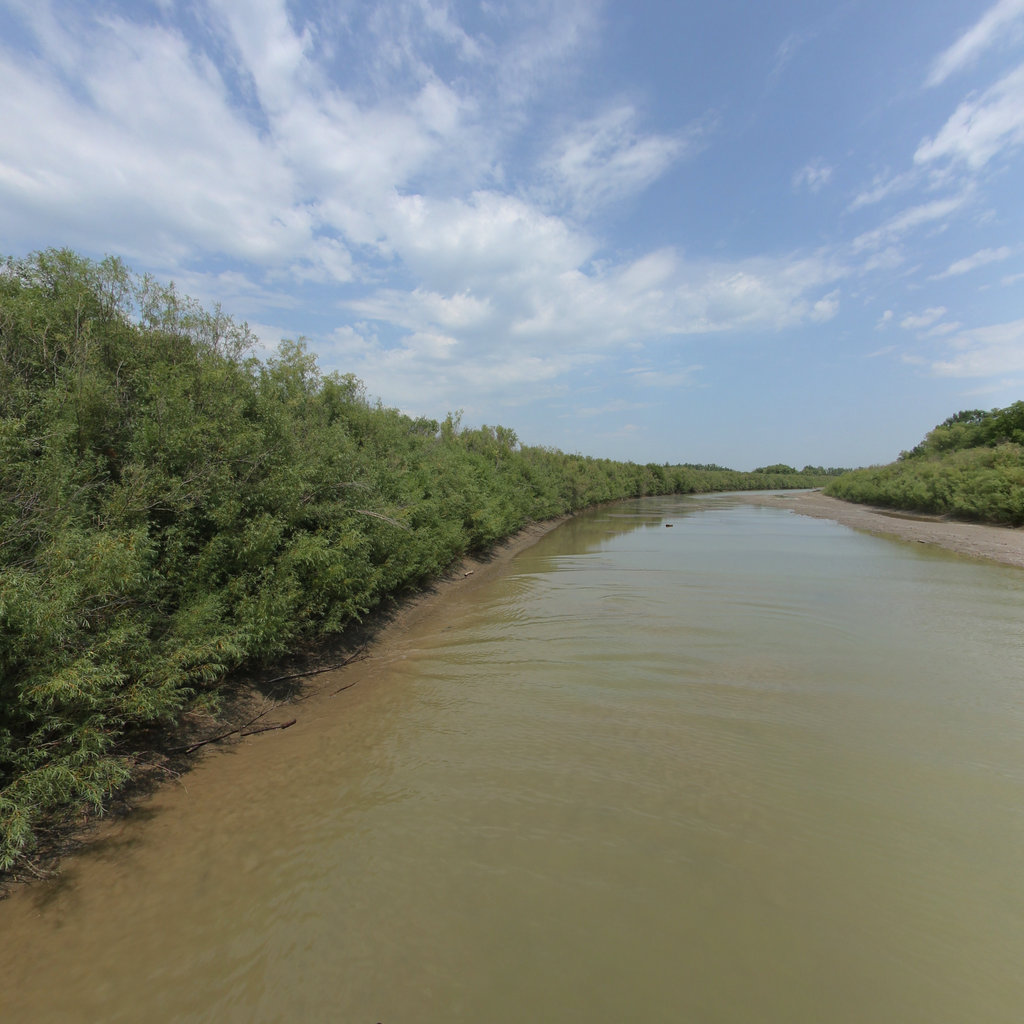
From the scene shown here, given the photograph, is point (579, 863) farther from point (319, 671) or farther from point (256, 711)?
point (319, 671)

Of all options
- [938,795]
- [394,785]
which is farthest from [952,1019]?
Answer: [394,785]

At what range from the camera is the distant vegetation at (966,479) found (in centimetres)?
2698

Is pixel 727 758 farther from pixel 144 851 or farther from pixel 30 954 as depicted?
pixel 30 954

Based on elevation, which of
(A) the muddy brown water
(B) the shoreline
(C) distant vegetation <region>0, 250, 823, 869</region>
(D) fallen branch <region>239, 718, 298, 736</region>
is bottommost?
(A) the muddy brown water

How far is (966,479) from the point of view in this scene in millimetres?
30672

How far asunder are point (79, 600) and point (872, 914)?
21.8 ft

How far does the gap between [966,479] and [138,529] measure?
3995 cm

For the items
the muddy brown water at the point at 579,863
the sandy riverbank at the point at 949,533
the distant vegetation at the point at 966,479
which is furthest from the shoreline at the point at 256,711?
the distant vegetation at the point at 966,479

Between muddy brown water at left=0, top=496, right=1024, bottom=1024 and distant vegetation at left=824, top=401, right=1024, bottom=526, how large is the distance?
86.3ft

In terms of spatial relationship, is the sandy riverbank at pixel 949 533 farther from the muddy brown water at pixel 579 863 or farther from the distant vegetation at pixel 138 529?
the distant vegetation at pixel 138 529

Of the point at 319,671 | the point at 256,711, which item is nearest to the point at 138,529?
the point at 256,711

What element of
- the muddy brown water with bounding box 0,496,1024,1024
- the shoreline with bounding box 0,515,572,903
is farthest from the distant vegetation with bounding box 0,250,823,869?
the muddy brown water with bounding box 0,496,1024,1024

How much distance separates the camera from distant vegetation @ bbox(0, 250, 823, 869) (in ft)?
13.4

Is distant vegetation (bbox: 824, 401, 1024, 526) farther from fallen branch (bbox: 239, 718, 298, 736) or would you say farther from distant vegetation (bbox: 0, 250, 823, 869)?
fallen branch (bbox: 239, 718, 298, 736)
